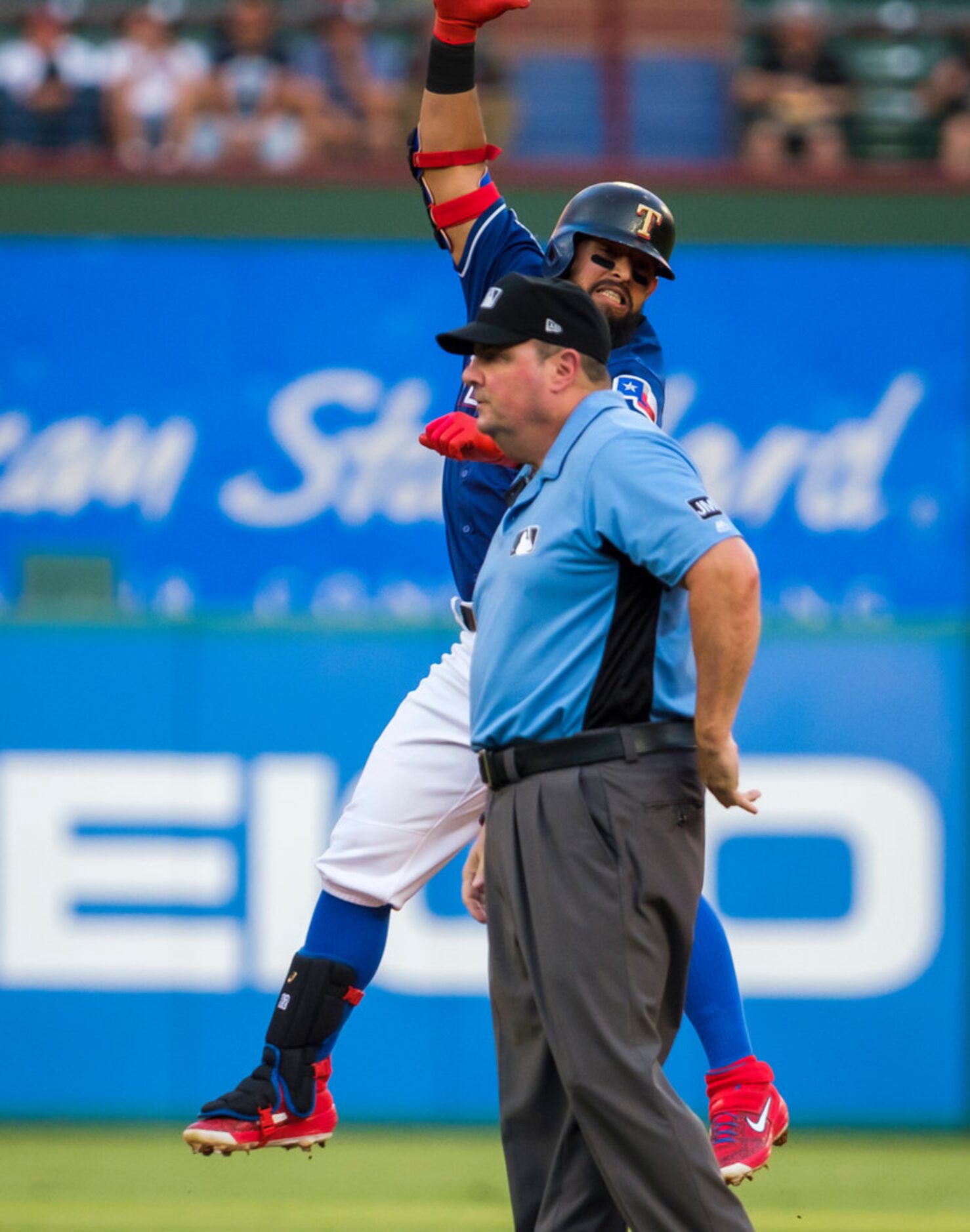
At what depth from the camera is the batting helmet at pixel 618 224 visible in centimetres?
480

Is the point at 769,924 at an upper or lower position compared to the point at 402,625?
lower

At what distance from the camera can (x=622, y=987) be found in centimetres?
409

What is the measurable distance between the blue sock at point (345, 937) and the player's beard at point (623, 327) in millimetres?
1537

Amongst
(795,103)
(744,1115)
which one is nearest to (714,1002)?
(744,1115)

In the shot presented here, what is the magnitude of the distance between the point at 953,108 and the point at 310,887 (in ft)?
27.2

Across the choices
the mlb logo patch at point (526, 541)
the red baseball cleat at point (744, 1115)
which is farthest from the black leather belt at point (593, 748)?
the red baseball cleat at point (744, 1115)

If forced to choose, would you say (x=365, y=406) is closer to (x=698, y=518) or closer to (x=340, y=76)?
(x=340, y=76)

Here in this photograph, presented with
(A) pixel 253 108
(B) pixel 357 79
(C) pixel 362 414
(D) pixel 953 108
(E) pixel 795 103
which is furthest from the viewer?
(D) pixel 953 108

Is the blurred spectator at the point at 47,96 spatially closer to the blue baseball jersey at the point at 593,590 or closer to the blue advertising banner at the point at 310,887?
the blue advertising banner at the point at 310,887

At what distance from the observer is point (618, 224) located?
4.80 meters

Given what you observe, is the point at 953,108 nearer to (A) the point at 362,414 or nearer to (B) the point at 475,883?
(A) the point at 362,414

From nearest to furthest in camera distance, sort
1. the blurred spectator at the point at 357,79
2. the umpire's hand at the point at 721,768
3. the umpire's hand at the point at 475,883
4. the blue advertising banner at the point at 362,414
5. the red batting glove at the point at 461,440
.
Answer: the umpire's hand at the point at 721,768
the red batting glove at the point at 461,440
the umpire's hand at the point at 475,883
the blue advertising banner at the point at 362,414
the blurred spectator at the point at 357,79

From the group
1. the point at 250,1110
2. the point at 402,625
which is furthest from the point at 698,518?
the point at 402,625

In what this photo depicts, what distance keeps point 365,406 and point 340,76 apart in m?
2.29
